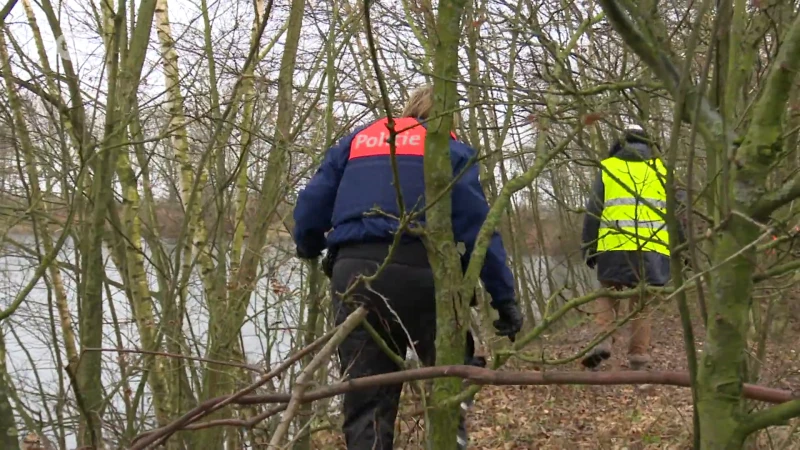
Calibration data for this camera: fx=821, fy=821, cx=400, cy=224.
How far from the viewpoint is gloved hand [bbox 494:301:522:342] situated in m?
3.21

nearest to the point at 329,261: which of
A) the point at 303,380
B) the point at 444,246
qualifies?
the point at 444,246

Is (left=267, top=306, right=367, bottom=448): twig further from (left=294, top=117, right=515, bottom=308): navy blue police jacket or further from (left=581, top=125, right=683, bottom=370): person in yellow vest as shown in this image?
(left=581, top=125, right=683, bottom=370): person in yellow vest

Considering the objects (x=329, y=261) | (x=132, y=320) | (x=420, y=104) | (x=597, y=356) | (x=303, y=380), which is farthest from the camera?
(x=132, y=320)

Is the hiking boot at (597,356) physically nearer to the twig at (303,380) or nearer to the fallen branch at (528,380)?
the twig at (303,380)

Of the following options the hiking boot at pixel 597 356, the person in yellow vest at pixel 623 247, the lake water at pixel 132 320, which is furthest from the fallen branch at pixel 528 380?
the hiking boot at pixel 597 356

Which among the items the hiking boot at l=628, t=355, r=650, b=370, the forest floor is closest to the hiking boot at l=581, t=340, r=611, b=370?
the forest floor

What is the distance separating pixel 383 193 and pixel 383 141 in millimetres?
210

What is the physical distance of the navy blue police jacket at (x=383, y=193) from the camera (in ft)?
9.52

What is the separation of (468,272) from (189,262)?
10.9 feet

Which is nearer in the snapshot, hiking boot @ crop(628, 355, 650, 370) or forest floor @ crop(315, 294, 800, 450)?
forest floor @ crop(315, 294, 800, 450)

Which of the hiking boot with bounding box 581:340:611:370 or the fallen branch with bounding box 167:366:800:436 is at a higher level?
the fallen branch with bounding box 167:366:800:436

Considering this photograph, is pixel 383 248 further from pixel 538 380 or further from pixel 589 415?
pixel 589 415

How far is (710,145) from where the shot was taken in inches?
57.2

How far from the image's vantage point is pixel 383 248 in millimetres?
3059
